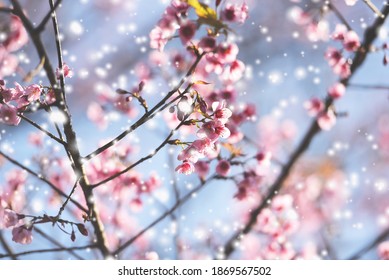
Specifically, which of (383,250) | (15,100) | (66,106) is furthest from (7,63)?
(383,250)

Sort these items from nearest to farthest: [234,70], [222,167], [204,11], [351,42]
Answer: [204,11] → [234,70] → [222,167] → [351,42]

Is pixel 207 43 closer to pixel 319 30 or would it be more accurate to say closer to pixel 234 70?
pixel 234 70

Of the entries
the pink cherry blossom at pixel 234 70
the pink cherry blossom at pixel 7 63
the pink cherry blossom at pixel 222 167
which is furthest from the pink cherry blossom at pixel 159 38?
the pink cherry blossom at pixel 7 63

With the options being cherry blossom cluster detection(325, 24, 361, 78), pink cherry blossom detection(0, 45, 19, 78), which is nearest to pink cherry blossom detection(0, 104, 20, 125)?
pink cherry blossom detection(0, 45, 19, 78)

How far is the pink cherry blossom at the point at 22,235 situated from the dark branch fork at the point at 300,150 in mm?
760

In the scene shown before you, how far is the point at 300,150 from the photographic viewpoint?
159 cm

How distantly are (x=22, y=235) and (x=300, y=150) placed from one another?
3.55 ft

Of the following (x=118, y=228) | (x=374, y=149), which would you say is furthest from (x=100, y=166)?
(x=374, y=149)

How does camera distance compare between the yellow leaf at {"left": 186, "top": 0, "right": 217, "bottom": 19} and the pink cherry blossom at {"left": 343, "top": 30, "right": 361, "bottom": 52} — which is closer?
the yellow leaf at {"left": 186, "top": 0, "right": 217, "bottom": 19}

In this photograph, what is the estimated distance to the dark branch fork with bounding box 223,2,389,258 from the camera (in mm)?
1394

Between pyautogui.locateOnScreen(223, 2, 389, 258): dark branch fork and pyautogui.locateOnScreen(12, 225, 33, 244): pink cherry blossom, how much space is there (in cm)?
76

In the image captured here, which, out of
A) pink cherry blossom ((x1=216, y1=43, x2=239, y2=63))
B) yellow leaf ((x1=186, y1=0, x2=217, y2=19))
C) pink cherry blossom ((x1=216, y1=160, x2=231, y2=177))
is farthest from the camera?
pink cherry blossom ((x1=216, y1=160, x2=231, y2=177))

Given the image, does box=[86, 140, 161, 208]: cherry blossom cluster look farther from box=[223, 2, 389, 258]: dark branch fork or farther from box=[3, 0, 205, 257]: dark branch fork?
box=[3, 0, 205, 257]: dark branch fork

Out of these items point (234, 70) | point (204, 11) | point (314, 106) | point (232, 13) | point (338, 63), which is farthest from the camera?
point (314, 106)
